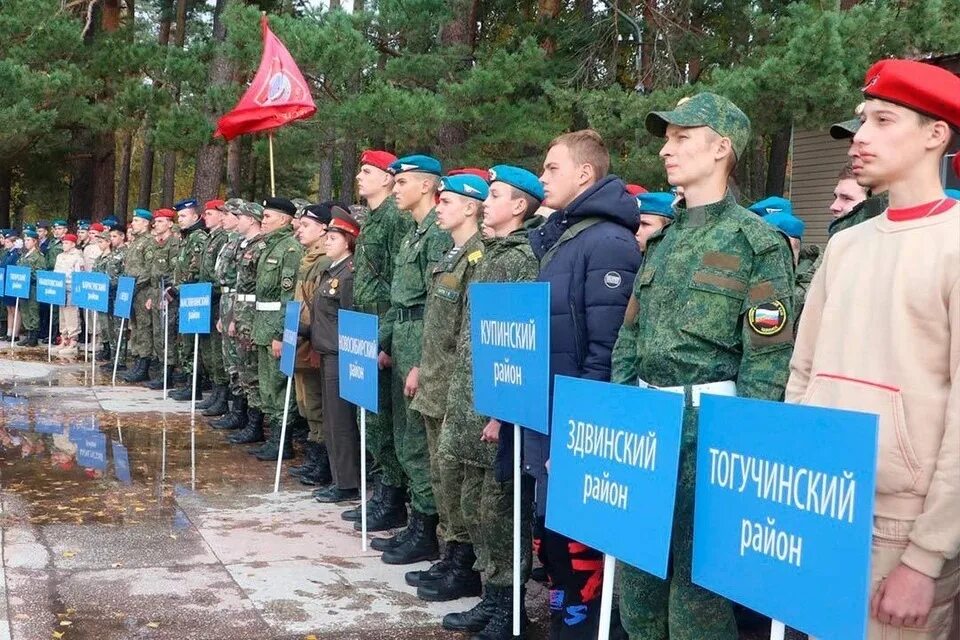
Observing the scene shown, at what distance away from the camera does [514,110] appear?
14.2 metres

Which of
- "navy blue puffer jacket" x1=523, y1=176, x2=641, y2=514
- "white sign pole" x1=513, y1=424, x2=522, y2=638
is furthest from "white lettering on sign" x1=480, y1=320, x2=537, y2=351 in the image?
"white sign pole" x1=513, y1=424, x2=522, y2=638

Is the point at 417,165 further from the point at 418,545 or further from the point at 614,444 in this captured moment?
the point at 614,444

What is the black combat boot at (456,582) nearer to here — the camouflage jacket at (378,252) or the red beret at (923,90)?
the camouflage jacket at (378,252)

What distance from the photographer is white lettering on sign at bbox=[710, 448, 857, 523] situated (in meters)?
2.43

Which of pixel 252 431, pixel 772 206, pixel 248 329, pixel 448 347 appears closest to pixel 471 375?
pixel 448 347

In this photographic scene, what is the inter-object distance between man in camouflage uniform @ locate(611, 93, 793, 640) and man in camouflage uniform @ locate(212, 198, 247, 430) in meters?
7.44

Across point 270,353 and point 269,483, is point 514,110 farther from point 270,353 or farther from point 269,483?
point 269,483

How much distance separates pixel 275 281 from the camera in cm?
955

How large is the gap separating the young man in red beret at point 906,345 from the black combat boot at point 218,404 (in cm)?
952

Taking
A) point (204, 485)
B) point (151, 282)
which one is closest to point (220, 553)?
point (204, 485)

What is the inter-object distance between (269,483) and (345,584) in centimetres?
277

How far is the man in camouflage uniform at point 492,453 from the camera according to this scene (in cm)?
512

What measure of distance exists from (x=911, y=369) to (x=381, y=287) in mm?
4946

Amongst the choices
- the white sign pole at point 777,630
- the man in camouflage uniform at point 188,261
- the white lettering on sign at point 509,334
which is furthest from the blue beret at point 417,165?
the man in camouflage uniform at point 188,261
